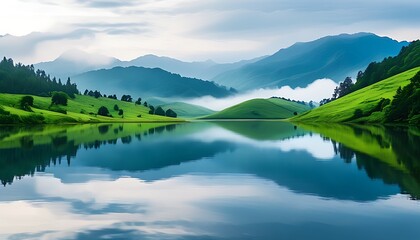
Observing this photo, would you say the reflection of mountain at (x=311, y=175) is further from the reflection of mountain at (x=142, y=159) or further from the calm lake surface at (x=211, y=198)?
the reflection of mountain at (x=142, y=159)

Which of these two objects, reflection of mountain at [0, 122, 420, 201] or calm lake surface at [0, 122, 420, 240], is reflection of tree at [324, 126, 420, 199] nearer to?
reflection of mountain at [0, 122, 420, 201]

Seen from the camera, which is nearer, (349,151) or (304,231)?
(304,231)

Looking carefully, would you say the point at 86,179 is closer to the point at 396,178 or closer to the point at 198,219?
the point at 198,219

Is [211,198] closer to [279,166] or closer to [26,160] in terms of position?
[279,166]

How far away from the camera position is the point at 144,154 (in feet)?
292

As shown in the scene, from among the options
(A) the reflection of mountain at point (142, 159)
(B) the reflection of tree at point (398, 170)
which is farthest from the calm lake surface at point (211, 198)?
(A) the reflection of mountain at point (142, 159)

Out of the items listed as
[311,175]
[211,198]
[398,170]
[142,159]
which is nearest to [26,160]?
[142,159]

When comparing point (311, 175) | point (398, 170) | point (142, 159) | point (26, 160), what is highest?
point (398, 170)

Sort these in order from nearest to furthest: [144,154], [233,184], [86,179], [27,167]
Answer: [233,184] → [86,179] → [27,167] → [144,154]

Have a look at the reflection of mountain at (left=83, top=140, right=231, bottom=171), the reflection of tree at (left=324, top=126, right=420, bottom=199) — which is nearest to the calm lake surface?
the reflection of tree at (left=324, top=126, right=420, bottom=199)

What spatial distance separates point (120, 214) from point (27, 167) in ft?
114

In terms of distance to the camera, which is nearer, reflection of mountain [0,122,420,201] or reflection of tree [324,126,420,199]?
reflection of tree [324,126,420,199]

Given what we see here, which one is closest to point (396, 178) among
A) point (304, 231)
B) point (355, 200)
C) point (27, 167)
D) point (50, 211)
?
point (355, 200)

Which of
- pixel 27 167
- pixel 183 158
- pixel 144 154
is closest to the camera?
pixel 27 167
